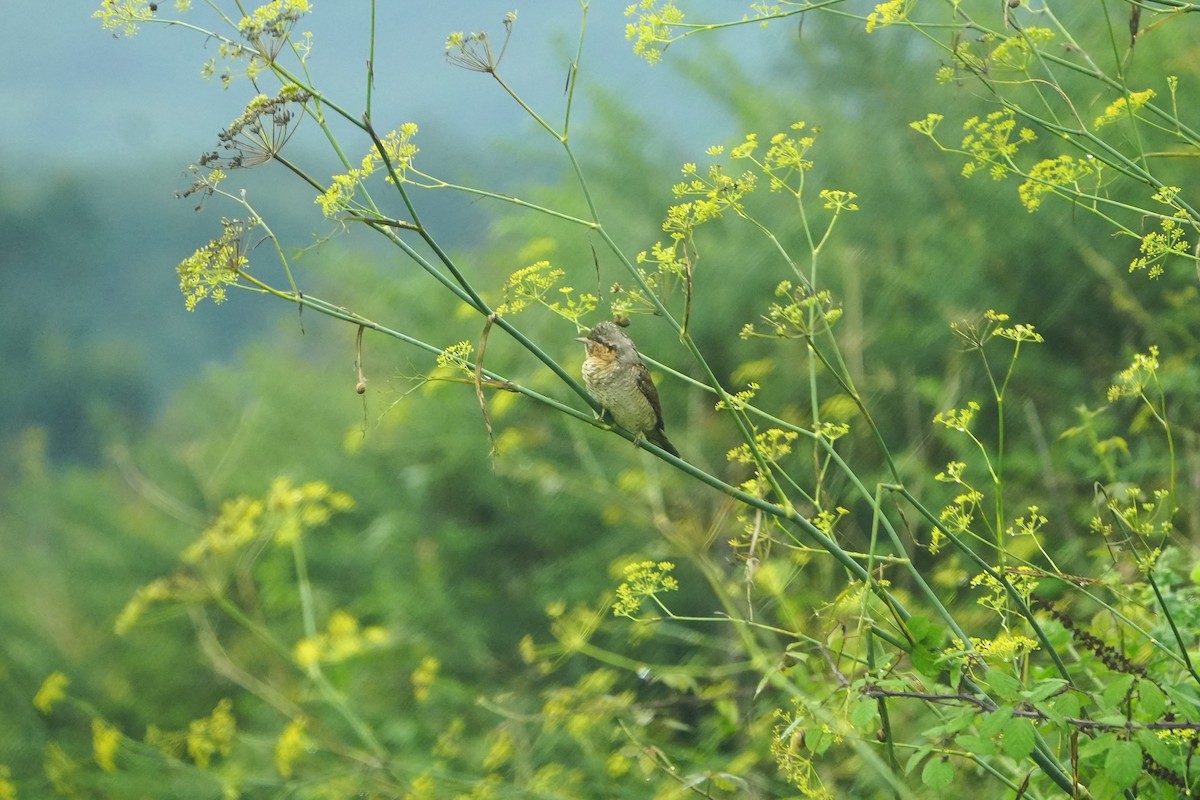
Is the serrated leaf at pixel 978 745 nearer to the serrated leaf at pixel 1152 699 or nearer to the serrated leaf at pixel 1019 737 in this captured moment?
the serrated leaf at pixel 1019 737

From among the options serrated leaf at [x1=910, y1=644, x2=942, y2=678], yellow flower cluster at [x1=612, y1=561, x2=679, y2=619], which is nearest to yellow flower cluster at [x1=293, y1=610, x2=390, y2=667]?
yellow flower cluster at [x1=612, y1=561, x2=679, y2=619]

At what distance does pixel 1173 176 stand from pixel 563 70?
2.20m

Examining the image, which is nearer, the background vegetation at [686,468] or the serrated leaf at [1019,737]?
the serrated leaf at [1019,737]

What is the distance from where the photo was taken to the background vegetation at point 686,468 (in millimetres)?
1651

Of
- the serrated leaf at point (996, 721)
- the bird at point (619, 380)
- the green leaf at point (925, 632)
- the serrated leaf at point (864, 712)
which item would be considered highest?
the bird at point (619, 380)

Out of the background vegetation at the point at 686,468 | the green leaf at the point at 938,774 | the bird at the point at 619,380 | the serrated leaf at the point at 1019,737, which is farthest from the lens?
the bird at the point at 619,380

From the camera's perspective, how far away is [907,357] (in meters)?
4.05

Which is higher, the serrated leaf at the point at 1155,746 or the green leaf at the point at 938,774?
the serrated leaf at the point at 1155,746

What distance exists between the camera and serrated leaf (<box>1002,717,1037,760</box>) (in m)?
1.28

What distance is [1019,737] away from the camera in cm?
129

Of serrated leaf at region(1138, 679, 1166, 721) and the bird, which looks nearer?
serrated leaf at region(1138, 679, 1166, 721)

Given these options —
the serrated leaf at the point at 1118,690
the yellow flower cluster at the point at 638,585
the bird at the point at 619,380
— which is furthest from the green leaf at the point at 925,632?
the bird at the point at 619,380

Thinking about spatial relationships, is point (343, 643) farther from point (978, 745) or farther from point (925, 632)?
point (978, 745)

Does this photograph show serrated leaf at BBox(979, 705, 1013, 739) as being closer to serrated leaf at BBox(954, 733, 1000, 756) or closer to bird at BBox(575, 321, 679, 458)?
serrated leaf at BBox(954, 733, 1000, 756)
